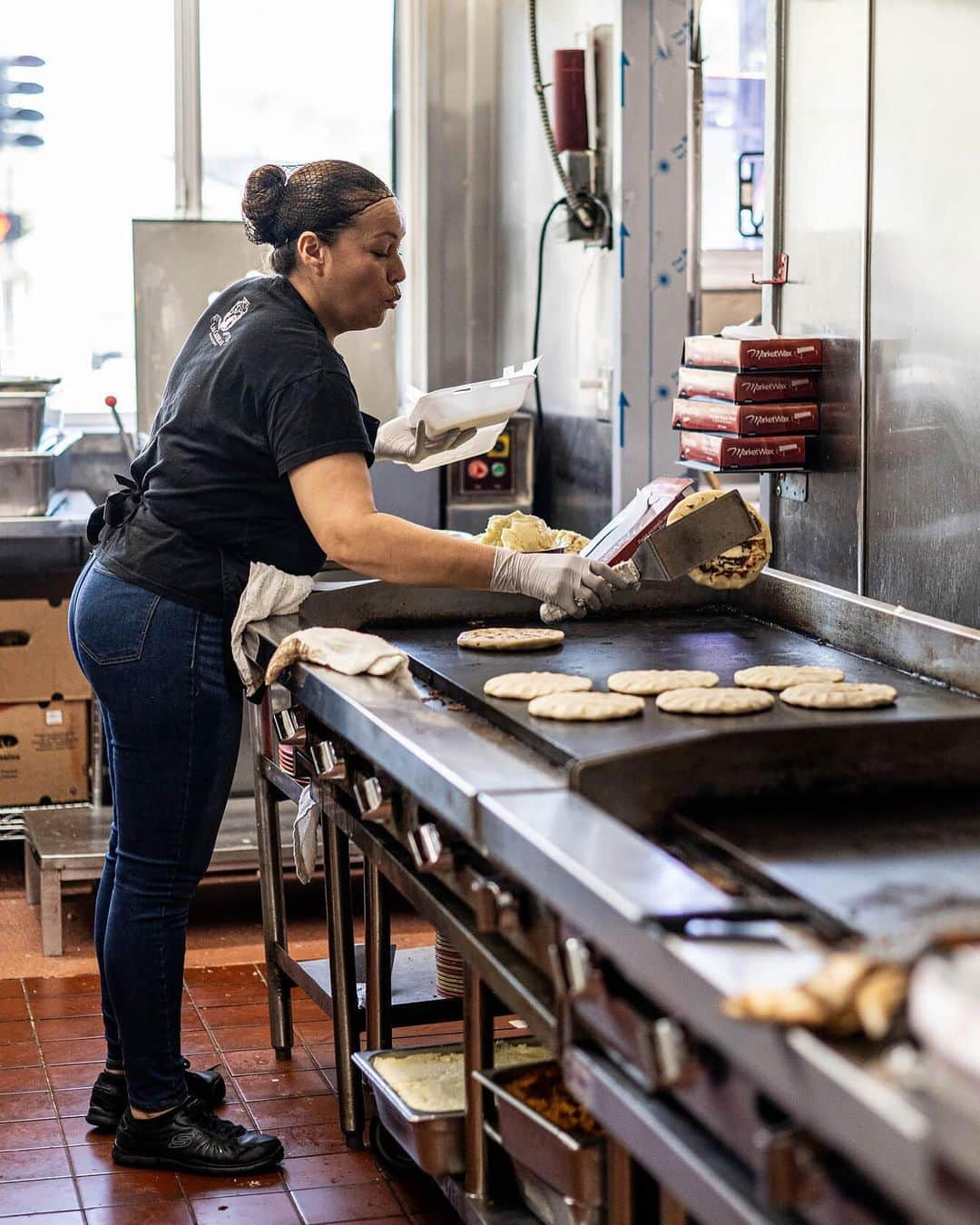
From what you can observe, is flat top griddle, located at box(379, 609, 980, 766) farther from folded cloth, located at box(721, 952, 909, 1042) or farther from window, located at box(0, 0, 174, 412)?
window, located at box(0, 0, 174, 412)

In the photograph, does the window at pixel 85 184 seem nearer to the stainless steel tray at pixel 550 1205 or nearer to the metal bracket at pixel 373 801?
the metal bracket at pixel 373 801

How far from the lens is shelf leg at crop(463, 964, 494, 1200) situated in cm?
199

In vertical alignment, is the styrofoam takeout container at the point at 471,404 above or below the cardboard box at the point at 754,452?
above

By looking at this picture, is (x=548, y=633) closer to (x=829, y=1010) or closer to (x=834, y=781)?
(x=834, y=781)

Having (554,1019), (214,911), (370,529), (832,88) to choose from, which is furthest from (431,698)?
(214,911)

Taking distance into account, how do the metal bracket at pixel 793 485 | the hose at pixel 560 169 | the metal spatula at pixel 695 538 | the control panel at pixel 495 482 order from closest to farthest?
1. the metal spatula at pixel 695 538
2. the metal bracket at pixel 793 485
3. the hose at pixel 560 169
4. the control panel at pixel 495 482

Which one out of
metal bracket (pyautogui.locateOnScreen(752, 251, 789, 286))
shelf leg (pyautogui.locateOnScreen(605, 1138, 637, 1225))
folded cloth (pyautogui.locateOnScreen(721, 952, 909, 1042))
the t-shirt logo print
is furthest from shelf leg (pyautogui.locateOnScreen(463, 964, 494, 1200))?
metal bracket (pyautogui.locateOnScreen(752, 251, 789, 286))

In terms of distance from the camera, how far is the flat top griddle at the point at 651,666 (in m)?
1.89

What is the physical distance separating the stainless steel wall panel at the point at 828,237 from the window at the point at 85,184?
2.46m

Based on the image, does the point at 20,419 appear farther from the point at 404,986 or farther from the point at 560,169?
the point at 404,986

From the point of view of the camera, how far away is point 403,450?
2.98 meters

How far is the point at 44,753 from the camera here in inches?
169

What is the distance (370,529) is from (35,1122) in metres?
1.30

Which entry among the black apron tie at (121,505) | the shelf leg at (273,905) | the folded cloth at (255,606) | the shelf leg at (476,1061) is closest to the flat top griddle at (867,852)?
the shelf leg at (476,1061)
